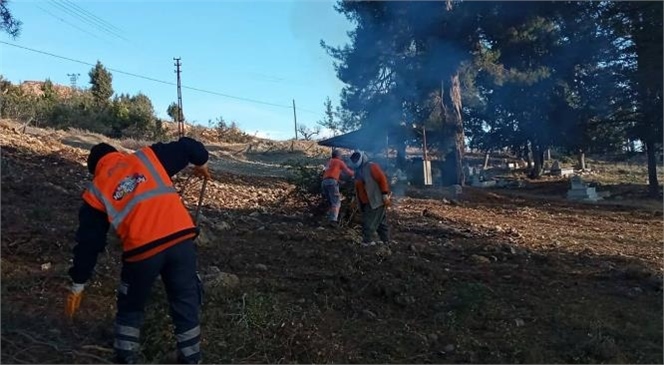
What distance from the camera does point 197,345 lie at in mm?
3955

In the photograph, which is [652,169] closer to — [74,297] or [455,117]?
[455,117]

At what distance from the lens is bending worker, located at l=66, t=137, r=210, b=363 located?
3820mm

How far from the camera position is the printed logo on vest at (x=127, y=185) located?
385 centimetres

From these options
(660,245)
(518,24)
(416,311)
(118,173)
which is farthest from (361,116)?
(118,173)

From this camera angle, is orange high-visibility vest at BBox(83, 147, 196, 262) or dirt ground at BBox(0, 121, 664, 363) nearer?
orange high-visibility vest at BBox(83, 147, 196, 262)

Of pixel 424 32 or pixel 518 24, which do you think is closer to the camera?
pixel 518 24

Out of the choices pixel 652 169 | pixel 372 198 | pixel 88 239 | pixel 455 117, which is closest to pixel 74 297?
pixel 88 239

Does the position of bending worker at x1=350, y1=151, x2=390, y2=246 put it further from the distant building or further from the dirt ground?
the distant building

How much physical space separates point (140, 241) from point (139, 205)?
0.64ft

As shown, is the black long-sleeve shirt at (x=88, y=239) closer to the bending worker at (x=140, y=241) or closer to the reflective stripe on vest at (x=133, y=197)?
the bending worker at (x=140, y=241)

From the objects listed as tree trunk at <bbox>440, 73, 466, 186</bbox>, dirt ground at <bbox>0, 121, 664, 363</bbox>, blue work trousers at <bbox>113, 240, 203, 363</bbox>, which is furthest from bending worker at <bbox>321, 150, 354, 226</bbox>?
tree trunk at <bbox>440, 73, 466, 186</bbox>

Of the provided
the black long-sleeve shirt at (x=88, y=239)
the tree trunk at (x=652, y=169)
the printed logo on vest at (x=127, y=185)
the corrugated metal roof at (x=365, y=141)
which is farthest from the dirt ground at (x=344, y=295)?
the tree trunk at (x=652, y=169)

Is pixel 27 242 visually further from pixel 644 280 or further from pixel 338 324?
pixel 644 280

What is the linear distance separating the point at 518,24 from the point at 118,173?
977cm
